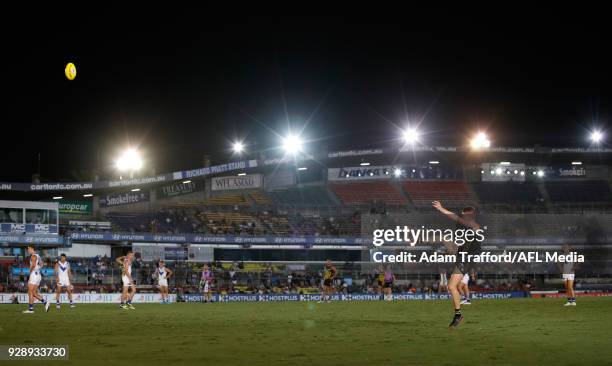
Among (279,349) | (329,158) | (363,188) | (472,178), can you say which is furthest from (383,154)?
(279,349)

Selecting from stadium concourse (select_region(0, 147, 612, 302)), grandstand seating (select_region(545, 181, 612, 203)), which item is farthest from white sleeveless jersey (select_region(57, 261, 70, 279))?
grandstand seating (select_region(545, 181, 612, 203))

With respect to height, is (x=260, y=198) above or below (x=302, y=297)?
above

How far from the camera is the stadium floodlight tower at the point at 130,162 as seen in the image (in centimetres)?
7812

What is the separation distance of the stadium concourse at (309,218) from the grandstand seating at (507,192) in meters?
0.19

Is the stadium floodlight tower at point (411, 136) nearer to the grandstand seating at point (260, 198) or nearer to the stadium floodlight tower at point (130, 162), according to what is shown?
the grandstand seating at point (260, 198)

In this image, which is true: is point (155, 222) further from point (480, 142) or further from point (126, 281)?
point (126, 281)

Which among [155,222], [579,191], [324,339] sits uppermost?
[579,191]

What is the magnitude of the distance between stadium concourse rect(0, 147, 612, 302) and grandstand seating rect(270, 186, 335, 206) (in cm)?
15

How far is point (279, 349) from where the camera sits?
15.3 metres

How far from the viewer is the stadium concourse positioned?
55188 mm

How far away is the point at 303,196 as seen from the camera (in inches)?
2985

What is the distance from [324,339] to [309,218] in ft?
171

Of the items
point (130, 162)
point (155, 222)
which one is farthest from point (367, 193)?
point (155, 222)

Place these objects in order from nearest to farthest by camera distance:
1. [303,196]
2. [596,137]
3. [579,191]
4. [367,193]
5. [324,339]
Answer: [324,339] → [596,137] → [303,196] → [367,193] → [579,191]
